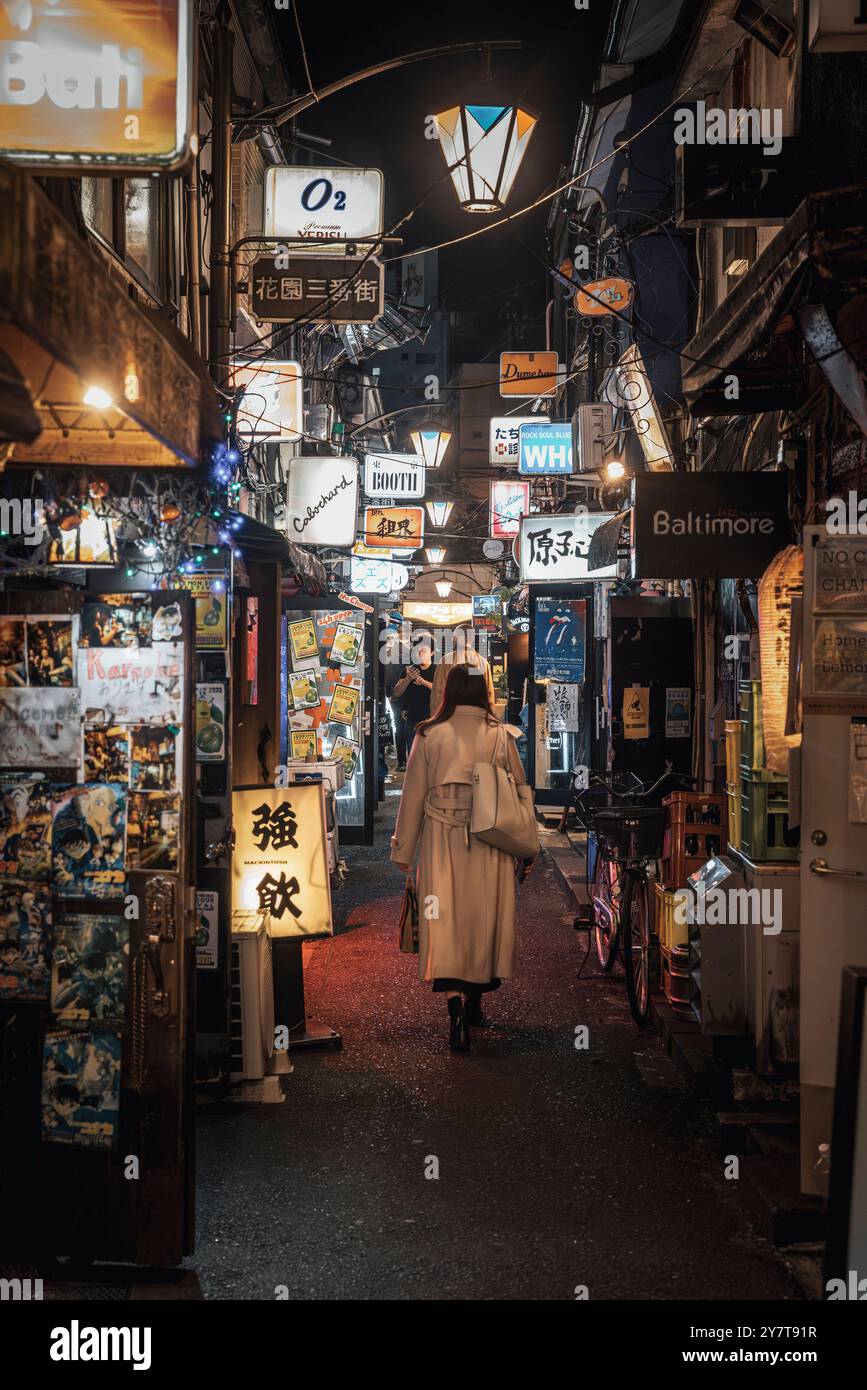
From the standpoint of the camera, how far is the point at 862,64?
272 inches

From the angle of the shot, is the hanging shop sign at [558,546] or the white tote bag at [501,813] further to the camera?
the hanging shop sign at [558,546]

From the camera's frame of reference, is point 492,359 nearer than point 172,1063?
No

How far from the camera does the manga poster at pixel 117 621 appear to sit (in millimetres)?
4730

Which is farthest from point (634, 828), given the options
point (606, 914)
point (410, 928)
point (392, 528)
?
point (392, 528)

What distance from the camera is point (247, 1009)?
730 centimetres

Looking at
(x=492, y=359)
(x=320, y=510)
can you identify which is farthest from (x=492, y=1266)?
(x=492, y=359)

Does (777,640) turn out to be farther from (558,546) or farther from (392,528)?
(392,528)

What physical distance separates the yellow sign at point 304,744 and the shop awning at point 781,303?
426 inches

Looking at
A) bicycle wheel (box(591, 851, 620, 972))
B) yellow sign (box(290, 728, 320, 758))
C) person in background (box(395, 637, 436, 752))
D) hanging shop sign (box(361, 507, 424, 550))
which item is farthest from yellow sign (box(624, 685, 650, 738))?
hanging shop sign (box(361, 507, 424, 550))

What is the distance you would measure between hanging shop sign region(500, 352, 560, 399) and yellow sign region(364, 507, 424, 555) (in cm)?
316

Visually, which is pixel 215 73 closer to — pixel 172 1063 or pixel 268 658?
pixel 268 658

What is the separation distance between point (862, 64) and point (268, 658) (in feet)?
19.4

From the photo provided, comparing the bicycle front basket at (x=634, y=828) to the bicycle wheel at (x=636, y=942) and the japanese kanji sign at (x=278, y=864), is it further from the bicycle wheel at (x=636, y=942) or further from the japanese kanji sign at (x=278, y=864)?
the japanese kanji sign at (x=278, y=864)

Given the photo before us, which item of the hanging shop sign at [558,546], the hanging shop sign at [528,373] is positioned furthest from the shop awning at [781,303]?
the hanging shop sign at [528,373]
